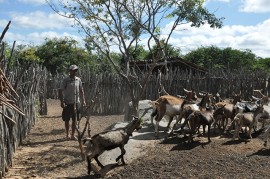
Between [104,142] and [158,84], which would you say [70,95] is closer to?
[104,142]

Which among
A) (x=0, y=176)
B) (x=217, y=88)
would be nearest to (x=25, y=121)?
(x=0, y=176)

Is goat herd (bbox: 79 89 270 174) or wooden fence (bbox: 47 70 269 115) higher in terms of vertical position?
wooden fence (bbox: 47 70 269 115)

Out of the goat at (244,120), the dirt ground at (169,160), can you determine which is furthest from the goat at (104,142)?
the goat at (244,120)

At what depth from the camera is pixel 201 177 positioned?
20.3 feet

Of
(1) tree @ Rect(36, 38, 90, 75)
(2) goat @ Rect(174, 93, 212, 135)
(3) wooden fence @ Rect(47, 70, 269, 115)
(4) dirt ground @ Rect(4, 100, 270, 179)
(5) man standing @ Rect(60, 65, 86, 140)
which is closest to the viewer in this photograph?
(4) dirt ground @ Rect(4, 100, 270, 179)

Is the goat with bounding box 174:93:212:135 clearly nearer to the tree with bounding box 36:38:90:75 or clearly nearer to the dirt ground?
the dirt ground

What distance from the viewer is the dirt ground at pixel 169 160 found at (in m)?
6.50

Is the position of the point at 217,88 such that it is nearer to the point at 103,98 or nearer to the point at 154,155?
the point at 103,98

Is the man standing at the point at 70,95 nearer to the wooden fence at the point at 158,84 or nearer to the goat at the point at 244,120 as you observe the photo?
the goat at the point at 244,120

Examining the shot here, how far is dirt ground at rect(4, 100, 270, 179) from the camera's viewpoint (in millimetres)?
6504

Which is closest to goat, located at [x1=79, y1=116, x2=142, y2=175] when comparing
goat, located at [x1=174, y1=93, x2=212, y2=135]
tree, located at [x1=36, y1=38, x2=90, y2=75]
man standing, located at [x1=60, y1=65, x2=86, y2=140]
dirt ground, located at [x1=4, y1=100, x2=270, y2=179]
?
dirt ground, located at [x1=4, y1=100, x2=270, y2=179]

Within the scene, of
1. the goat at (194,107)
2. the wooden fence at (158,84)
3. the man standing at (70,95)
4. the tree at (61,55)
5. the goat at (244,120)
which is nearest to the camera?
the goat at (244,120)

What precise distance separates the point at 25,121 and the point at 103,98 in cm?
677

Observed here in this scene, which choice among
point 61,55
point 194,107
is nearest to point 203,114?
point 194,107
